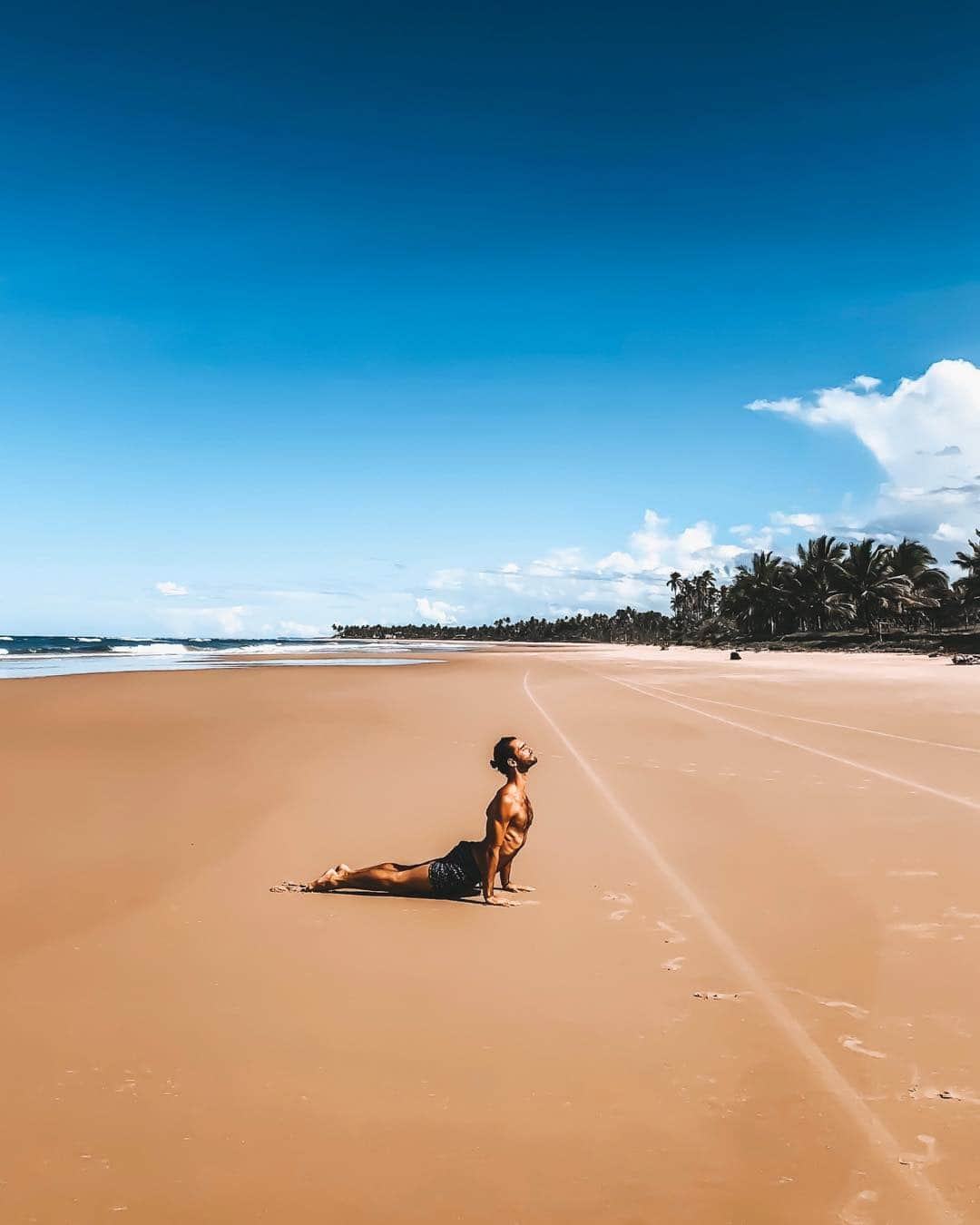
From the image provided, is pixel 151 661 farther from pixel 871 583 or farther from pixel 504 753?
pixel 871 583

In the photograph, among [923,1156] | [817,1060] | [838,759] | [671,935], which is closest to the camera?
[923,1156]

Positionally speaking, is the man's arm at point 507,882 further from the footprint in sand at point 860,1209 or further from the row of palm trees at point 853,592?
the row of palm trees at point 853,592

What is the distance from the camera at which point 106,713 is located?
2123 cm

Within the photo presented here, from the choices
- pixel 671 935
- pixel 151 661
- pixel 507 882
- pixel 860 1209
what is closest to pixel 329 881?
pixel 507 882

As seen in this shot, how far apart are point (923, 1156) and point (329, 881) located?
469 centimetres

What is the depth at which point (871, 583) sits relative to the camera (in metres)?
88.6

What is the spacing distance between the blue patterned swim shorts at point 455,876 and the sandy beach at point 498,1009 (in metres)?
0.24

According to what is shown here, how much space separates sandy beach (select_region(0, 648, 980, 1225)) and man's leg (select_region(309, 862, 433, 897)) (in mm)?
159

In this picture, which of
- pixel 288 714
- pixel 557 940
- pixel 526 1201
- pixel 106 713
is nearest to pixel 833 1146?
pixel 526 1201

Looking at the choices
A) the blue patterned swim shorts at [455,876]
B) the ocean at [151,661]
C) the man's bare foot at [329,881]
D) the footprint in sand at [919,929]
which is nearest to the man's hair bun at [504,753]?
the blue patterned swim shorts at [455,876]

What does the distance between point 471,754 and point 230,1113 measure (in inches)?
418

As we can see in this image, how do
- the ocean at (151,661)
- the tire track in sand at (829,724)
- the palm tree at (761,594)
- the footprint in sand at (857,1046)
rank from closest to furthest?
the footprint in sand at (857,1046), the tire track in sand at (829,724), the ocean at (151,661), the palm tree at (761,594)

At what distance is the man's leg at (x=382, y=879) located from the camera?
692 cm

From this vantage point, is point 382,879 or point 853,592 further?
point 853,592
